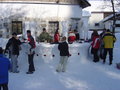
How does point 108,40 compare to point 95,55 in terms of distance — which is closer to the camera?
point 108,40

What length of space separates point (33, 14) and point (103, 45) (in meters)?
8.94

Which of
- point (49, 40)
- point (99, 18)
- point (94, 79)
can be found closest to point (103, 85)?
point (94, 79)

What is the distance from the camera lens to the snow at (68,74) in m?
11.5

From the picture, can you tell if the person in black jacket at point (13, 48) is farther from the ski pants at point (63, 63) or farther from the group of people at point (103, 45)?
the group of people at point (103, 45)

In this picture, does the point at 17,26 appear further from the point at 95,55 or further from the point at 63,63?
the point at 63,63

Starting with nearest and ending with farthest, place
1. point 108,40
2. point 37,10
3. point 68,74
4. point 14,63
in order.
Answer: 1. point 68,74
2. point 14,63
3. point 108,40
4. point 37,10

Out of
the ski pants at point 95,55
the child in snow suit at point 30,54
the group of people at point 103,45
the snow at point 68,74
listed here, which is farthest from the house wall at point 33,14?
the child in snow suit at point 30,54

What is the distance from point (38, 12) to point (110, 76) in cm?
1140

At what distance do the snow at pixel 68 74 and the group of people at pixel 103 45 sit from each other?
378 mm

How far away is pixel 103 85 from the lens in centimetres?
1162

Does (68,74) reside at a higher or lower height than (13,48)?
lower

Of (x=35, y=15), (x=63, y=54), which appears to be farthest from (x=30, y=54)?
(x=35, y=15)

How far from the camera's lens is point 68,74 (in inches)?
532

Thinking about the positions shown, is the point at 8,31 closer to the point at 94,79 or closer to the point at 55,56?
the point at 55,56
